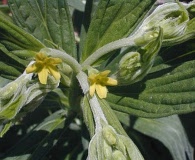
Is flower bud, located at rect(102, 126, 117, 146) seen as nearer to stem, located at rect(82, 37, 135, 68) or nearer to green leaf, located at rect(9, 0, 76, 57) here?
stem, located at rect(82, 37, 135, 68)

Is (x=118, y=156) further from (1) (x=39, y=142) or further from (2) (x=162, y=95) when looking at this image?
(1) (x=39, y=142)

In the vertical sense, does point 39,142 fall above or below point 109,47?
below

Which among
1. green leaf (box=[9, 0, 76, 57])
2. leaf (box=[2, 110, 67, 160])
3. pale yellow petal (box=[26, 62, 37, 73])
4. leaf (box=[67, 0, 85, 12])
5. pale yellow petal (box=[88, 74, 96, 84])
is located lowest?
leaf (box=[2, 110, 67, 160])

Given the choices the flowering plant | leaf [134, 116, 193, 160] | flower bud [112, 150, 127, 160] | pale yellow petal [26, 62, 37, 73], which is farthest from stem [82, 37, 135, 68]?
leaf [134, 116, 193, 160]

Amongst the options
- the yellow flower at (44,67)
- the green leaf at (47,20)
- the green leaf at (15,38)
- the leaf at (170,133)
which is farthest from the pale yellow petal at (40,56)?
the leaf at (170,133)

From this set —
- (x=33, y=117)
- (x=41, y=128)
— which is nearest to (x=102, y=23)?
(x=41, y=128)

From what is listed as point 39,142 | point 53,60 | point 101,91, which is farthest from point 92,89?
point 39,142

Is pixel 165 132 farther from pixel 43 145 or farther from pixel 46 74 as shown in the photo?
pixel 46 74
